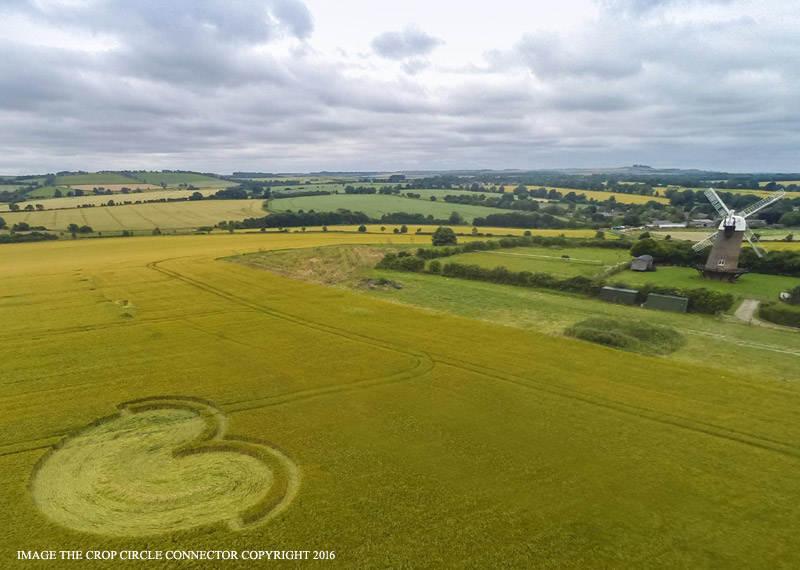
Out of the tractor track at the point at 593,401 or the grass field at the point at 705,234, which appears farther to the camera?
the grass field at the point at 705,234

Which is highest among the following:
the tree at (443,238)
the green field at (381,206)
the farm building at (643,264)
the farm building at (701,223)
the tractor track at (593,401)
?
the green field at (381,206)

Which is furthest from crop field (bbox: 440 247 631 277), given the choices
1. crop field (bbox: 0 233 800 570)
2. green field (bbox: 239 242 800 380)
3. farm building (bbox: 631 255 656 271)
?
crop field (bbox: 0 233 800 570)

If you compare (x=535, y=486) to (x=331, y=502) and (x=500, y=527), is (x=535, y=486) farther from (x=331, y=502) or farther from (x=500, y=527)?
(x=331, y=502)

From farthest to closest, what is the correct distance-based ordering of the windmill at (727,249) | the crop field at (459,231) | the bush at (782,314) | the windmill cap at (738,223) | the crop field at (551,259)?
the crop field at (459,231) < the crop field at (551,259) < the windmill at (727,249) < the windmill cap at (738,223) < the bush at (782,314)

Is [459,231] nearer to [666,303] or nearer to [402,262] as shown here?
[402,262]

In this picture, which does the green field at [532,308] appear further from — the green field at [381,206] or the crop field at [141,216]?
the green field at [381,206]

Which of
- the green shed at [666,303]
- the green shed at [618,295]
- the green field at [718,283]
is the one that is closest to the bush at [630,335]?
the green shed at [666,303]

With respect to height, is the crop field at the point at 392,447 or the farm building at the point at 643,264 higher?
the farm building at the point at 643,264
